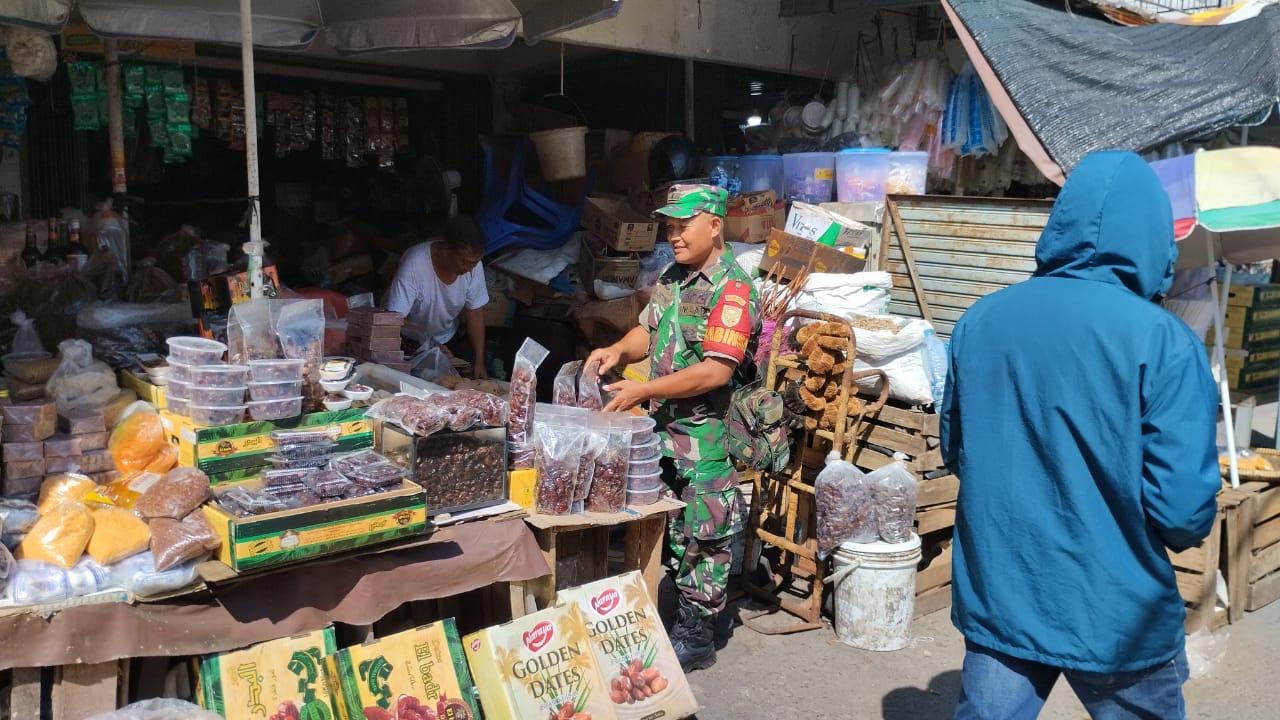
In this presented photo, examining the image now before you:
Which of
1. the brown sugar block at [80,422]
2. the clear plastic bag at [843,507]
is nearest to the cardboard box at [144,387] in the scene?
the brown sugar block at [80,422]

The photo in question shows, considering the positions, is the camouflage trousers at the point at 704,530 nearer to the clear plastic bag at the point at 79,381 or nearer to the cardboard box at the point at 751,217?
the clear plastic bag at the point at 79,381

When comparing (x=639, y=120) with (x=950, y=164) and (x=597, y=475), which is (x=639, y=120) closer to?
(x=950, y=164)

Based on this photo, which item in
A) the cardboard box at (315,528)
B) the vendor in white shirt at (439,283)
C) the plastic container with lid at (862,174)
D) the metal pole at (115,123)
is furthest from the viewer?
the plastic container with lid at (862,174)

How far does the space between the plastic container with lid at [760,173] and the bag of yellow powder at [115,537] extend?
214 inches

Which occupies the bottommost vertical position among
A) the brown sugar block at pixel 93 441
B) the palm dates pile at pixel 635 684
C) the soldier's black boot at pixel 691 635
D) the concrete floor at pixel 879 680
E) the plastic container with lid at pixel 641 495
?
the concrete floor at pixel 879 680

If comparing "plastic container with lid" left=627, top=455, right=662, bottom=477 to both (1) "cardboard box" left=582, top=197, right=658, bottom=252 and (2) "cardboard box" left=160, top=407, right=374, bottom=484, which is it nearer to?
(2) "cardboard box" left=160, top=407, right=374, bottom=484

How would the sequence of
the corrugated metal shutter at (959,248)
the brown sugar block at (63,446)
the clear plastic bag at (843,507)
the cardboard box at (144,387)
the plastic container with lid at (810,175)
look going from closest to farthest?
the brown sugar block at (63,446)
the cardboard box at (144,387)
the clear plastic bag at (843,507)
the corrugated metal shutter at (959,248)
the plastic container with lid at (810,175)

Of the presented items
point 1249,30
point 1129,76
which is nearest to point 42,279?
point 1129,76

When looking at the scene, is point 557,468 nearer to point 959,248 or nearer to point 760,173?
point 959,248

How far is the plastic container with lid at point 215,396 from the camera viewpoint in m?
3.13

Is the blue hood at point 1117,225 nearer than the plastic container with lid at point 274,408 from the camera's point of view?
Yes

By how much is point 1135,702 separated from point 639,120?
657cm

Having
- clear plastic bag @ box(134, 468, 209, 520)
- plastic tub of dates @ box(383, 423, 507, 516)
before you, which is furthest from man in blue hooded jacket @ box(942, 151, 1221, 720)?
clear plastic bag @ box(134, 468, 209, 520)

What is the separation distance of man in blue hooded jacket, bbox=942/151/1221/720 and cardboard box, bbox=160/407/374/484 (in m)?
2.12
